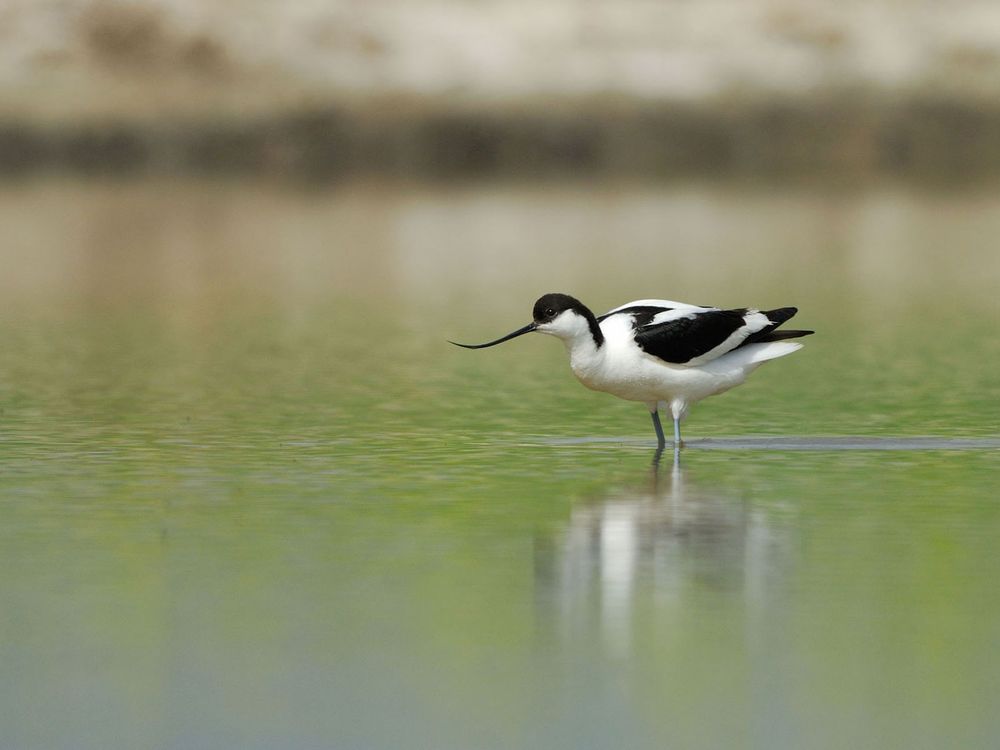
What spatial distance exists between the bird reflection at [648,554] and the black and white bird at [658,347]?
3.87ft

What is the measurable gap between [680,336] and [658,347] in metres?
0.14

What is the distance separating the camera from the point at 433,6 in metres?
56.1

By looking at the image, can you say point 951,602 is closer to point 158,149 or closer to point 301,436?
point 301,436

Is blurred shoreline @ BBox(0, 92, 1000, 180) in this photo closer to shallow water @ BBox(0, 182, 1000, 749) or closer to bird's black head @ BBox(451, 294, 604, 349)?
shallow water @ BBox(0, 182, 1000, 749)

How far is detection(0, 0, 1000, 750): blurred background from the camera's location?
6.91 meters

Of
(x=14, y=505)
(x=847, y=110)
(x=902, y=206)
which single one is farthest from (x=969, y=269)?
(x=847, y=110)

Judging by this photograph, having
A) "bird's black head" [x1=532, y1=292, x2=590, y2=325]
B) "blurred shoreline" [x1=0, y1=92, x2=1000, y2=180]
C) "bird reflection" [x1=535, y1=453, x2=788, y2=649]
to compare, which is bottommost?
"bird reflection" [x1=535, y1=453, x2=788, y2=649]

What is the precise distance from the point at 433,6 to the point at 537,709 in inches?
1986

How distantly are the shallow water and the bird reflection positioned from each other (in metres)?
0.02

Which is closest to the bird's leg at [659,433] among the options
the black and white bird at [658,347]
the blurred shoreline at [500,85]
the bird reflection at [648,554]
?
the black and white bird at [658,347]

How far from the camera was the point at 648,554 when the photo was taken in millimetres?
9141

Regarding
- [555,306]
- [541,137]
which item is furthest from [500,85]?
[555,306]

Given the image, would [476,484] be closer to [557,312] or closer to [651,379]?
[557,312]

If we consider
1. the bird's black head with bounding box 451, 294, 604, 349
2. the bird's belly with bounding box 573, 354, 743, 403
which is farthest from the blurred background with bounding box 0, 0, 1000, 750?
the bird's black head with bounding box 451, 294, 604, 349
